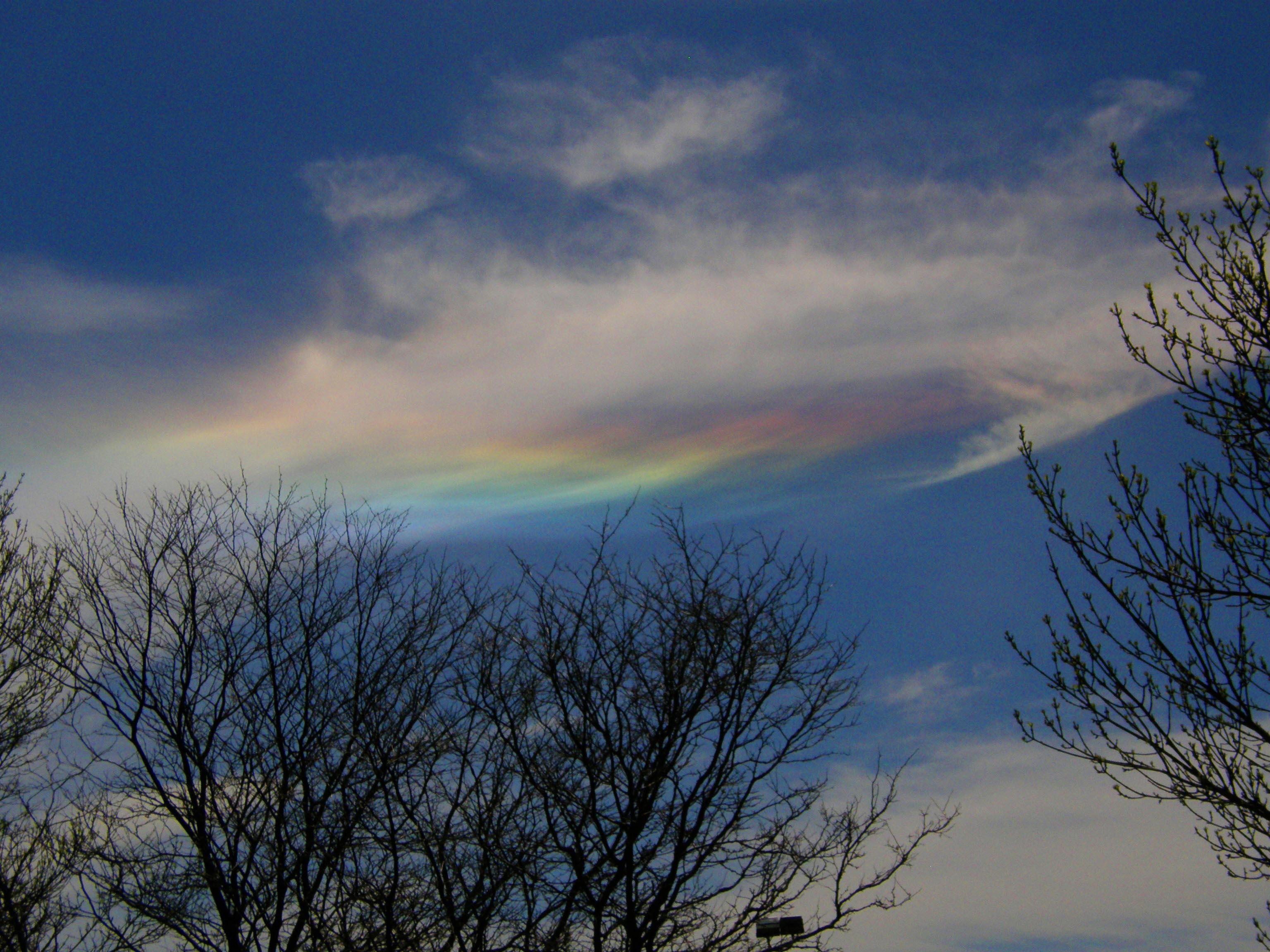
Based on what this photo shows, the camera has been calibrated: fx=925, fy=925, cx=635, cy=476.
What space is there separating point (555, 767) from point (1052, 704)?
210 inches

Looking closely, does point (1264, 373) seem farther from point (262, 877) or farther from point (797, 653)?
point (262, 877)

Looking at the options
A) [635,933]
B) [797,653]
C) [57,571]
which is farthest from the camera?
[57,571]

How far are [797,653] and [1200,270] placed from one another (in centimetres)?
582

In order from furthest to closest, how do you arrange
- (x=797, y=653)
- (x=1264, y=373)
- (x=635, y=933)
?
(x=797, y=653), (x=635, y=933), (x=1264, y=373)

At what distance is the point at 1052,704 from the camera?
7.20 m

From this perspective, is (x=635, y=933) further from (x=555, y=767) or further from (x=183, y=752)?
(x=183, y=752)

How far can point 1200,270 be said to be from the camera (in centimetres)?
694

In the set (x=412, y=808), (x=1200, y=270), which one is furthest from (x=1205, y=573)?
→ (x=412, y=808)

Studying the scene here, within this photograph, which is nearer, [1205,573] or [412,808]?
[1205,573]

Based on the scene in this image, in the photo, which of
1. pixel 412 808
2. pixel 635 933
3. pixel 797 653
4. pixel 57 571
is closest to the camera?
pixel 635 933

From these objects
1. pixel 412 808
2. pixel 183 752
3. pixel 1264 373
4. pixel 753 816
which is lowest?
pixel 753 816

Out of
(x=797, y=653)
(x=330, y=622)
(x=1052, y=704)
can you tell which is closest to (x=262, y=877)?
(x=330, y=622)

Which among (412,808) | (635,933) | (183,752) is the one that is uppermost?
(183,752)

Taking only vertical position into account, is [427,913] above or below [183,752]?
below
